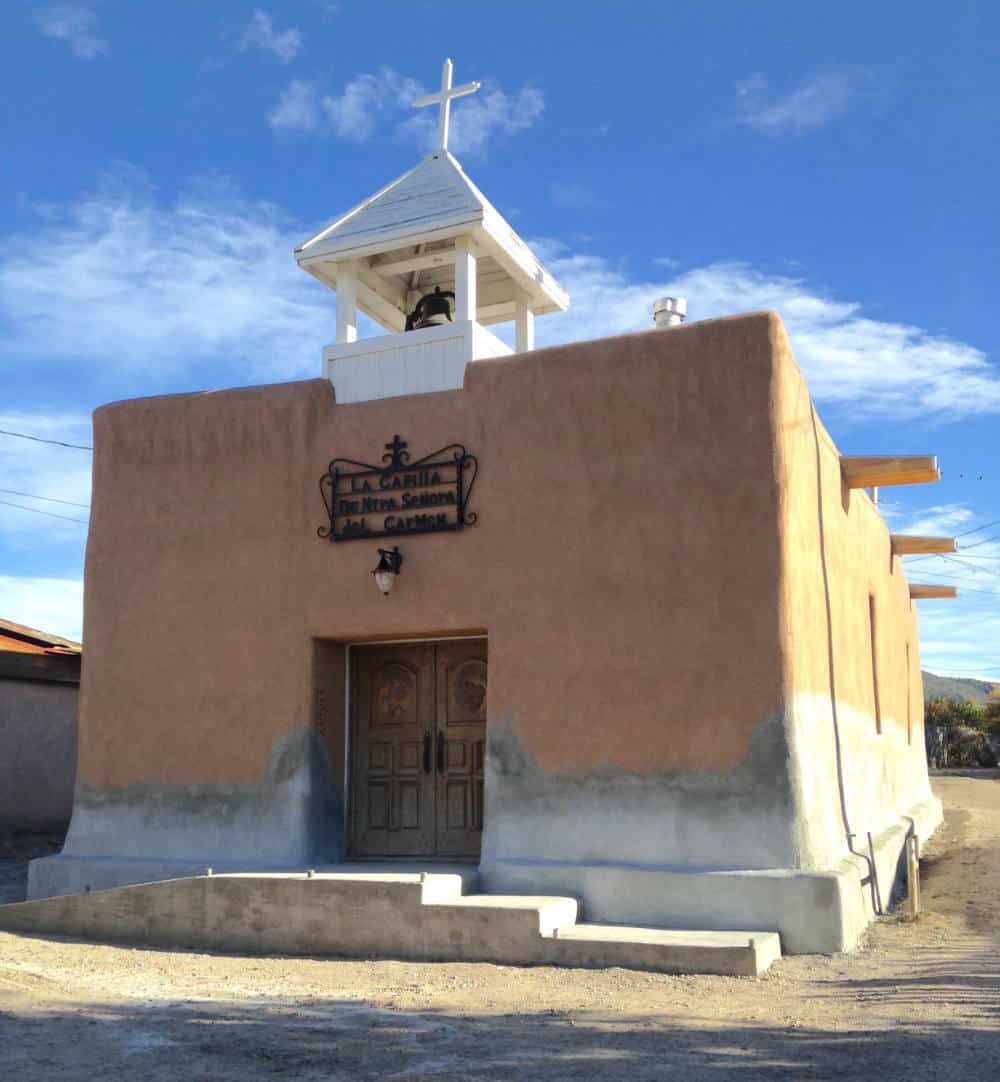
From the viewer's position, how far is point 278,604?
402 inches

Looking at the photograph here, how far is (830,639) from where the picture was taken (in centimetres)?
995

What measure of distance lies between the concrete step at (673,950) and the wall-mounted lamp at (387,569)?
314 centimetres

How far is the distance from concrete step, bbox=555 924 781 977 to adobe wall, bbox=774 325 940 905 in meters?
0.86

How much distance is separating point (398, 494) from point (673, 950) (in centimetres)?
437

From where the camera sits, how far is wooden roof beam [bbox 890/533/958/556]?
15.5 m

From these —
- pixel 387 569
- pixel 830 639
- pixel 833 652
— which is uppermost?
pixel 387 569

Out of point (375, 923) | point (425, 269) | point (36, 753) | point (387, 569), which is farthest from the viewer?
point (36, 753)

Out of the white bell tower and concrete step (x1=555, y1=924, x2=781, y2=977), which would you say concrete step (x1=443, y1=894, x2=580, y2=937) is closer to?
concrete step (x1=555, y1=924, x2=781, y2=977)

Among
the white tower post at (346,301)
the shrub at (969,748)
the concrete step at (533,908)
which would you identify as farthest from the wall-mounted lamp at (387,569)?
the shrub at (969,748)

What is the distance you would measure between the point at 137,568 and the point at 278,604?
5.38 feet

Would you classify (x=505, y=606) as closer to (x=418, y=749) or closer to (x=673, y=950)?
(x=418, y=749)

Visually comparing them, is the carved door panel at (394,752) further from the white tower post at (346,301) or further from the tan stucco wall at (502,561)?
the white tower post at (346,301)

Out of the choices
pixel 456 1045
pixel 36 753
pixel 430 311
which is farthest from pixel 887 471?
pixel 36 753

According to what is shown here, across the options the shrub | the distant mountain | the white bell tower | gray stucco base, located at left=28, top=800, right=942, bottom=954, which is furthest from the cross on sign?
the distant mountain
